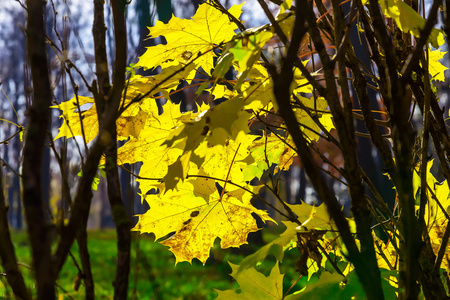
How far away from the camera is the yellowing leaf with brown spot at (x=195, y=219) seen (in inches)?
49.0

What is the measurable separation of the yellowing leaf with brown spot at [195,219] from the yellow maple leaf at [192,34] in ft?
1.18

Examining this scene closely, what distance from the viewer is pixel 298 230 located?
0.78m

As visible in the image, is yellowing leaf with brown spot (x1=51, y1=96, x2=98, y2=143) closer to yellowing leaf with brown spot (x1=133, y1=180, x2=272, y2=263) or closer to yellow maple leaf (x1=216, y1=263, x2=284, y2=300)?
yellowing leaf with brown spot (x1=133, y1=180, x2=272, y2=263)

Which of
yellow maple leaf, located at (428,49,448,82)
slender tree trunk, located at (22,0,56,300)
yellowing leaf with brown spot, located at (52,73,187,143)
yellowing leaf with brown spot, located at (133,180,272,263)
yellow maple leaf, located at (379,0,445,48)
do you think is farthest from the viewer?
yellow maple leaf, located at (428,49,448,82)

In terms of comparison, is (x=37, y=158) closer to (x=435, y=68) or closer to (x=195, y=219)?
(x=195, y=219)

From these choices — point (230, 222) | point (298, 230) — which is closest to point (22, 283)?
point (298, 230)

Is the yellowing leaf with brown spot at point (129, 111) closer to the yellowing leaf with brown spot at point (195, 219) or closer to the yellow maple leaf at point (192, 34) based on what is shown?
the yellow maple leaf at point (192, 34)

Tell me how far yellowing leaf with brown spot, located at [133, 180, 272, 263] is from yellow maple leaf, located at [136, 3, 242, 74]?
1.18 feet

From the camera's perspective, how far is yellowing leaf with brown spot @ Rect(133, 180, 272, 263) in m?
1.24

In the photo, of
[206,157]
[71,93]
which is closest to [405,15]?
[206,157]

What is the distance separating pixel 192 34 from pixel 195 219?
1.72 feet

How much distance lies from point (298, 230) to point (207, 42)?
645 millimetres

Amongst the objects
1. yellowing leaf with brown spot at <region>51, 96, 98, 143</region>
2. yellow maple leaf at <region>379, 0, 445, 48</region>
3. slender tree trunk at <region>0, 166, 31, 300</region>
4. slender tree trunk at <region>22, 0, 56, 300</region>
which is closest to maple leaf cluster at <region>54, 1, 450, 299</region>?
yellowing leaf with brown spot at <region>51, 96, 98, 143</region>

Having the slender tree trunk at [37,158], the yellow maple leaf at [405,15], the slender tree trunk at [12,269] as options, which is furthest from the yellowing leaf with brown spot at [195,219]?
the slender tree trunk at [37,158]
